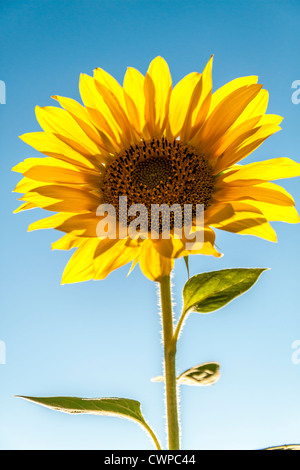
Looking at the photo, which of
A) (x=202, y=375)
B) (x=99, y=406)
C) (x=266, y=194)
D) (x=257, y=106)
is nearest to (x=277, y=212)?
(x=266, y=194)

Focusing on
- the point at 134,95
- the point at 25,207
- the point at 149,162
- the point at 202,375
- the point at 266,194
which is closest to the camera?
the point at 202,375

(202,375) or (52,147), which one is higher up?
(52,147)

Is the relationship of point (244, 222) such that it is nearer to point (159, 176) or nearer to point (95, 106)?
point (159, 176)

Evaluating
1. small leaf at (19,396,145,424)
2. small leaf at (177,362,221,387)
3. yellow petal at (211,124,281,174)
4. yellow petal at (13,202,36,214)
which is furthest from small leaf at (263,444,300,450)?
yellow petal at (13,202,36,214)

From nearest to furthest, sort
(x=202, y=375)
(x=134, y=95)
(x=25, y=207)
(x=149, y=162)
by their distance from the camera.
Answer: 1. (x=202, y=375)
2. (x=25, y=207)
3. (x=134, y=95)
4. (x=149, y=162)

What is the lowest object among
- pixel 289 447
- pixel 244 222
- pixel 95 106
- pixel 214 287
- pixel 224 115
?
pixel 289 447

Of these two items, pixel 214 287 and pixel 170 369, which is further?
pixel 214 287

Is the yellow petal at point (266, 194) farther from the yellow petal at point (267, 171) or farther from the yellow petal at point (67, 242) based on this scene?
the yellow petal at point (67, 242)
